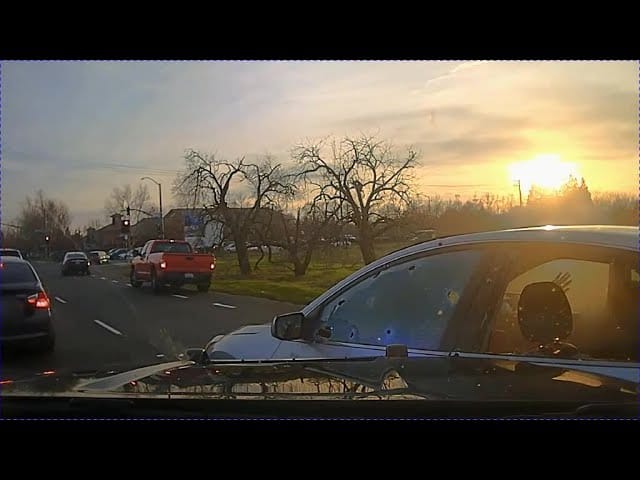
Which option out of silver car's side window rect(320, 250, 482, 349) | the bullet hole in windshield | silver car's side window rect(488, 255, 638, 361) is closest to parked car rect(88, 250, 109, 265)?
silver car's side window rect(320, 250, 482, 349)

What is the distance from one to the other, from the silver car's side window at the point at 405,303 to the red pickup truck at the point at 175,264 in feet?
28.9

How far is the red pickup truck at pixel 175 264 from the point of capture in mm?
14211

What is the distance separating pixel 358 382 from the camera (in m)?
3.57

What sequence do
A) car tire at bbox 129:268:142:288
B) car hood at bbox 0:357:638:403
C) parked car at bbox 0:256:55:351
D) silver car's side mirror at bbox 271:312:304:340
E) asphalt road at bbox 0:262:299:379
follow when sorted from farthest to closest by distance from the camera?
car tire at bbox 129:268:142:288, asphalt road at bbox 0:262:299:379, parked car at bbox 0:256:55:351, silver car's side mirror at bbox 271:312:304:340, car hood at bbox 0:357:638:403

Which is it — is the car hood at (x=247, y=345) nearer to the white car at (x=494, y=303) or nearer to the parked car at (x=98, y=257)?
the white car at (x=494, y=303)

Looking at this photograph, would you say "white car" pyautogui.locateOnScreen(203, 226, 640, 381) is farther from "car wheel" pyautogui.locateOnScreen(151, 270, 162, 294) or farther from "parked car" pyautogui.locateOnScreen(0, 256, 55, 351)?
"car wheel" pyautogui.locateOnScreen(151, 270, 162, 294)

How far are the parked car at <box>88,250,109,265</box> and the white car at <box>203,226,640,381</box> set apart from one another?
9.24 metres

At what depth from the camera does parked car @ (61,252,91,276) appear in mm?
13732

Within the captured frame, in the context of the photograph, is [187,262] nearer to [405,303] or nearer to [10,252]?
[10,252]

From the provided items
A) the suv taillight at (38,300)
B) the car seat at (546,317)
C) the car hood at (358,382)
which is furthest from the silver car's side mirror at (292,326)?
the suv taillight at (38,300)

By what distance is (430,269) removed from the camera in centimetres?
450

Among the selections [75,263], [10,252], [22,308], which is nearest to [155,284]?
[75,263]

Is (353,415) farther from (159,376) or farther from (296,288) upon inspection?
(296,288)
